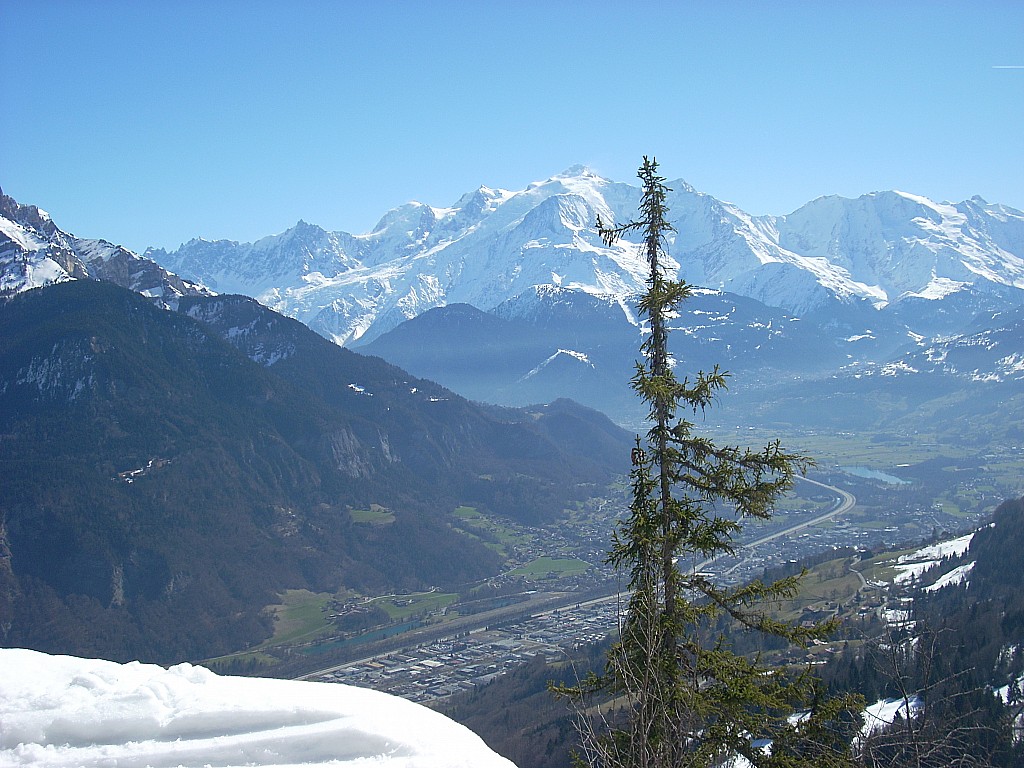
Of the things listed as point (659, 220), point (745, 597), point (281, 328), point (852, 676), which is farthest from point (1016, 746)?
point (281, 328)

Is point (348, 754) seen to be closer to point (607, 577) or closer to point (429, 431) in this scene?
point (607, 577)

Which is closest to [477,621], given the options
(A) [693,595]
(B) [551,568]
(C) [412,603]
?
(C) [412,603]

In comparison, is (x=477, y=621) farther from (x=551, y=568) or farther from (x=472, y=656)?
(x=551, y=568)

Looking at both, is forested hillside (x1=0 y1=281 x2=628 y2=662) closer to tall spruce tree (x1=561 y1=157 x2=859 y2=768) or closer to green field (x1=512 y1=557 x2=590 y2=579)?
green field (x1=512 y1=557 x2=590 y2=579)

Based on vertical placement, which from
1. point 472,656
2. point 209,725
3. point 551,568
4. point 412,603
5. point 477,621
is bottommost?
point 551,568

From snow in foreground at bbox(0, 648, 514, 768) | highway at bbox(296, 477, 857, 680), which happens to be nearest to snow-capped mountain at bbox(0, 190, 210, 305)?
highway at bbox(296, 477, 857, 680)

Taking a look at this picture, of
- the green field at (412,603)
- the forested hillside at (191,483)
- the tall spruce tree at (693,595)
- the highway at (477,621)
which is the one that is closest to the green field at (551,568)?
the forested hillside at (191,483)

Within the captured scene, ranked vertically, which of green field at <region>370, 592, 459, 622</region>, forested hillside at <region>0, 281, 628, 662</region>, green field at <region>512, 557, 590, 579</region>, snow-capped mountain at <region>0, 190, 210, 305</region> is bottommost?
green field at <region>512, 557, 590, 579</region>
